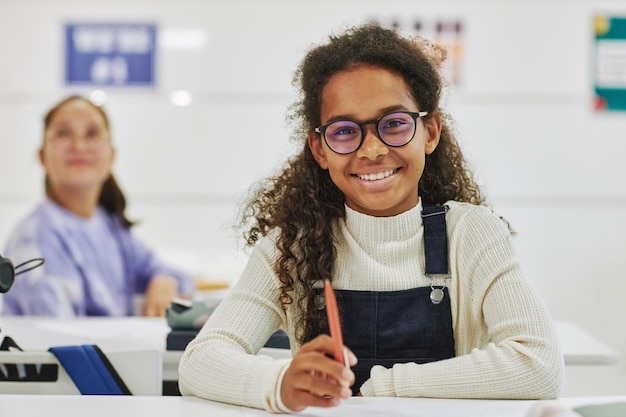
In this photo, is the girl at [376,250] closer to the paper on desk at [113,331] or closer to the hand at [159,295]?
the paper on desk at [113,331]

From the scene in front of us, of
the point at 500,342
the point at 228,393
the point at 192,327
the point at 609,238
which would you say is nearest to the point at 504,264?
the point at 500,342

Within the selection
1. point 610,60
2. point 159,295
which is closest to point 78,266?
point 159,295

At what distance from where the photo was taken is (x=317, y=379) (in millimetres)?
1087

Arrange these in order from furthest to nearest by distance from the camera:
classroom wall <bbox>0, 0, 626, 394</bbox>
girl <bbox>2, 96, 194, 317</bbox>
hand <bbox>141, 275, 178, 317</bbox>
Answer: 1. classroom wall <bbox>0, 0, 626, 394</bbox>
2. girl <bbox>2, 96, 194, 317</bbox>
3. hand <bbox>141, 275, 178, 317</bbox>

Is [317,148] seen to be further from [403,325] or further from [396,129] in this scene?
[403,325]

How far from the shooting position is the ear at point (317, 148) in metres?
1.47

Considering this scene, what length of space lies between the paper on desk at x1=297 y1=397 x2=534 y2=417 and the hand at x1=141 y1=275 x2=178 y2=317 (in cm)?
172

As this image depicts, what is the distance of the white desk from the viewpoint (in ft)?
5.65

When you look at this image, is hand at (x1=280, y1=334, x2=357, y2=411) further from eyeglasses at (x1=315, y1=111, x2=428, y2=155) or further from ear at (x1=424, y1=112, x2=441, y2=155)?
ear at (x1=424, y1=112, x2=441, y2=155)

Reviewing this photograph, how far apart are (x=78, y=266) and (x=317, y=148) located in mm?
1835

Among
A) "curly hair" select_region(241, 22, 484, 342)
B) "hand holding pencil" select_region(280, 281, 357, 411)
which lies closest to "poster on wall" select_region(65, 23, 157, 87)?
"curly hair" select_region(241, 22, 484, 342)

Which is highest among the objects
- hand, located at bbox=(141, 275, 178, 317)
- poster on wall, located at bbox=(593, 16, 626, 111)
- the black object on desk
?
poster on wall, located at bbox=(593, 16, 626, 111)

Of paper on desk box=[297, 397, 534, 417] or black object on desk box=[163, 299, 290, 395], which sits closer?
paper on desk box=[297, 397, 534, 417]

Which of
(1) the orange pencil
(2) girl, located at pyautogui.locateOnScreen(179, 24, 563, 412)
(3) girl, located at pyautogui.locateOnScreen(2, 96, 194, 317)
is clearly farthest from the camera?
(3) girl, located at pyautogui.locateOnScreen(2, 96, 194, 317)
